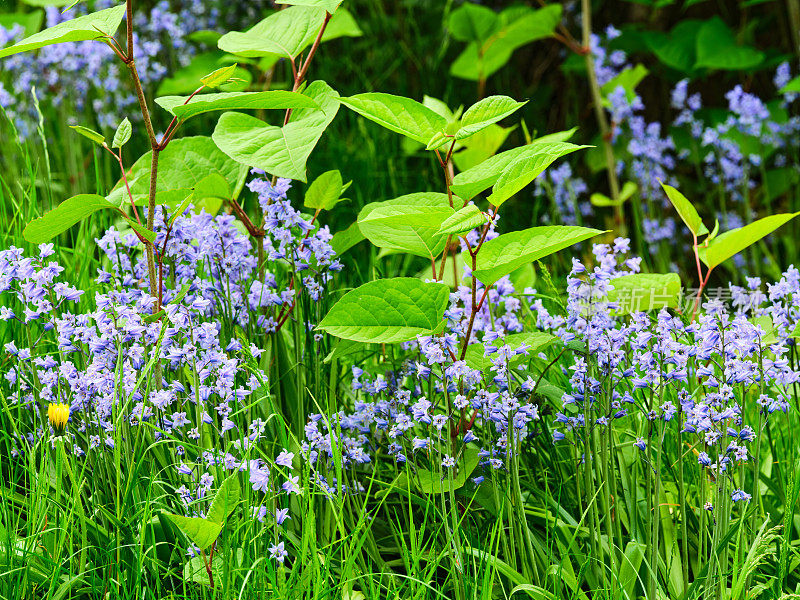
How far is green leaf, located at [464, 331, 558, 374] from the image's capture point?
5.18 ft

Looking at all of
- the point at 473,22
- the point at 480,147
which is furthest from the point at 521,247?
the point at 473,22

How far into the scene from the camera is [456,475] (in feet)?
5.56

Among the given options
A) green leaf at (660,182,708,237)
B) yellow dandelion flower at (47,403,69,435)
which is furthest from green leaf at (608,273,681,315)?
yellow dandelion flower at (47,403,69,435)

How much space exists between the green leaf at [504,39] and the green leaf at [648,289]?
7.34ft

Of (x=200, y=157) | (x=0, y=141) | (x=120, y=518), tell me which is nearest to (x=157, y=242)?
(x=200, y=157)

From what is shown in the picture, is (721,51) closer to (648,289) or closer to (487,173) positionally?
(648,289)

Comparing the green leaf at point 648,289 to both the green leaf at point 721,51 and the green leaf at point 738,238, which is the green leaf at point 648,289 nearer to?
the green leaf at point 738,238

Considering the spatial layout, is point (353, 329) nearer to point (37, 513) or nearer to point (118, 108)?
point (37, 513)

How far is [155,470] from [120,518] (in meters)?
0.23

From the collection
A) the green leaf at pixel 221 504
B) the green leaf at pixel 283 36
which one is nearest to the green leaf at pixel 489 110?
the green leaf at pixel 283 36

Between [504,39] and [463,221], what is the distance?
2666mm

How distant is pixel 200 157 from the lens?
6.46 feet

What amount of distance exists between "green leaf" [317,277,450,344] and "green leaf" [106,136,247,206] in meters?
0.51

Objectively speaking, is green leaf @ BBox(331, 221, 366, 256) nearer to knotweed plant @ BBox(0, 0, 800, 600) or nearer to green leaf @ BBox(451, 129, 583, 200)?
knotweed plant @ BBox(0, 0, 800, 600)
